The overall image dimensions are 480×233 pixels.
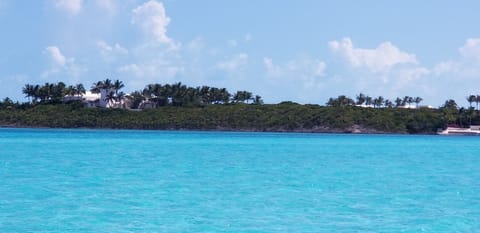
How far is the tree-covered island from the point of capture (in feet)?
429

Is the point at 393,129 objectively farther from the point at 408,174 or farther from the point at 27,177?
the point at 27,177

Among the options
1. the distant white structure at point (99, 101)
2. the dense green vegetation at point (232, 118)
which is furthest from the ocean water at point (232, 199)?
→ the distant white structure at point (99, 101)

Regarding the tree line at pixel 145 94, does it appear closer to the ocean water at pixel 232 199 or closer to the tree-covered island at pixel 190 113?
the tree-covered island at pixel 190 113

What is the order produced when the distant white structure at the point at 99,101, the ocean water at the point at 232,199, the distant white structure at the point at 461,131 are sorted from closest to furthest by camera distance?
the ocean water at the point at 232,199
the distant white structure at the point at 461,131
the distant white structure at the point at 99,101

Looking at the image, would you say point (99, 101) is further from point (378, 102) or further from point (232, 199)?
point (232, 199)

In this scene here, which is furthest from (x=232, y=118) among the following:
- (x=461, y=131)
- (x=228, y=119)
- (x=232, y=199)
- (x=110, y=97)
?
(x=232, y=199)

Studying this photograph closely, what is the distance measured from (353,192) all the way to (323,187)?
6.04 feet

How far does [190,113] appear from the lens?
13150 cm

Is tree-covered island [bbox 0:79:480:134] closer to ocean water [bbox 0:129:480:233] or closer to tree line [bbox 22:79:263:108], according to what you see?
tree line [bbox 22:79:263:108]

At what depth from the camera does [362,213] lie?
1925cm

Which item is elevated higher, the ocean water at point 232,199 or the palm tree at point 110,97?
the palm tree at point 110,97

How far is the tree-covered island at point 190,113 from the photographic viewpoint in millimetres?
130625

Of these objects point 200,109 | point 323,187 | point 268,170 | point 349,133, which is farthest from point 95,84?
point 323,187

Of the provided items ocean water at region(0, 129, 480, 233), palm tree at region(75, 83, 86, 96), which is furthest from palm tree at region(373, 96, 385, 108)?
ocean water at region(0, 129, 480, 233)
